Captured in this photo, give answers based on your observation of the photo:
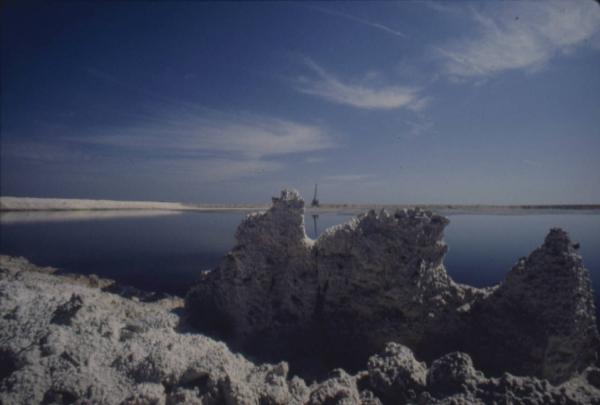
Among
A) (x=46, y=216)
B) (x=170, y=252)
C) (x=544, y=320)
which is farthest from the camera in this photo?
(x=46, y=216)

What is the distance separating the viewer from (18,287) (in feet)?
18.6

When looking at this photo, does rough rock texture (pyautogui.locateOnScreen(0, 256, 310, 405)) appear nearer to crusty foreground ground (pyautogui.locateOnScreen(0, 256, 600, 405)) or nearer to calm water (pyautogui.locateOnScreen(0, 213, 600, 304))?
crusty foreground ground (pyautogui.locateOnScreen(0, 256, 600, 405))

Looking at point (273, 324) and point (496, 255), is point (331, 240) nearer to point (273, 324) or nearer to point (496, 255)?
point (273, 324)

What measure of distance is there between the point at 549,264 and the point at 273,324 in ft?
14.3

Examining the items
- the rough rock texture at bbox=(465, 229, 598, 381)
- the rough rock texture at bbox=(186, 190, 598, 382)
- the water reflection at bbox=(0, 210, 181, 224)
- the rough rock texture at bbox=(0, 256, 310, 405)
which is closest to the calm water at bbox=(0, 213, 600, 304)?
the rough rock texture at bbox=(186, 190, 598, 382)

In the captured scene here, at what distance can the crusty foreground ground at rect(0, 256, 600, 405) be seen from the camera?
292 centimetres

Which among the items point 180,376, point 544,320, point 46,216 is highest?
point 46,216

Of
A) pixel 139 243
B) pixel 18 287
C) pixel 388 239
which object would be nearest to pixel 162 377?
pixel 388 239

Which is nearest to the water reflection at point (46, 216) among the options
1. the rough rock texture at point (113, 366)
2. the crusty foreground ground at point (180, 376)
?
the rough rock texture at point (113, 366)

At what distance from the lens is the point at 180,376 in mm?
3482

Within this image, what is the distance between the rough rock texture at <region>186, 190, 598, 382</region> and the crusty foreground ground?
0.81 metres

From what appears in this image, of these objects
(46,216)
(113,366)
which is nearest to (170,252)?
(113,366)

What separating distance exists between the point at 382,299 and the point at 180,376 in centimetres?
312

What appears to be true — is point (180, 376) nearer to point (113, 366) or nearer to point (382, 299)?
point (113, 366)
